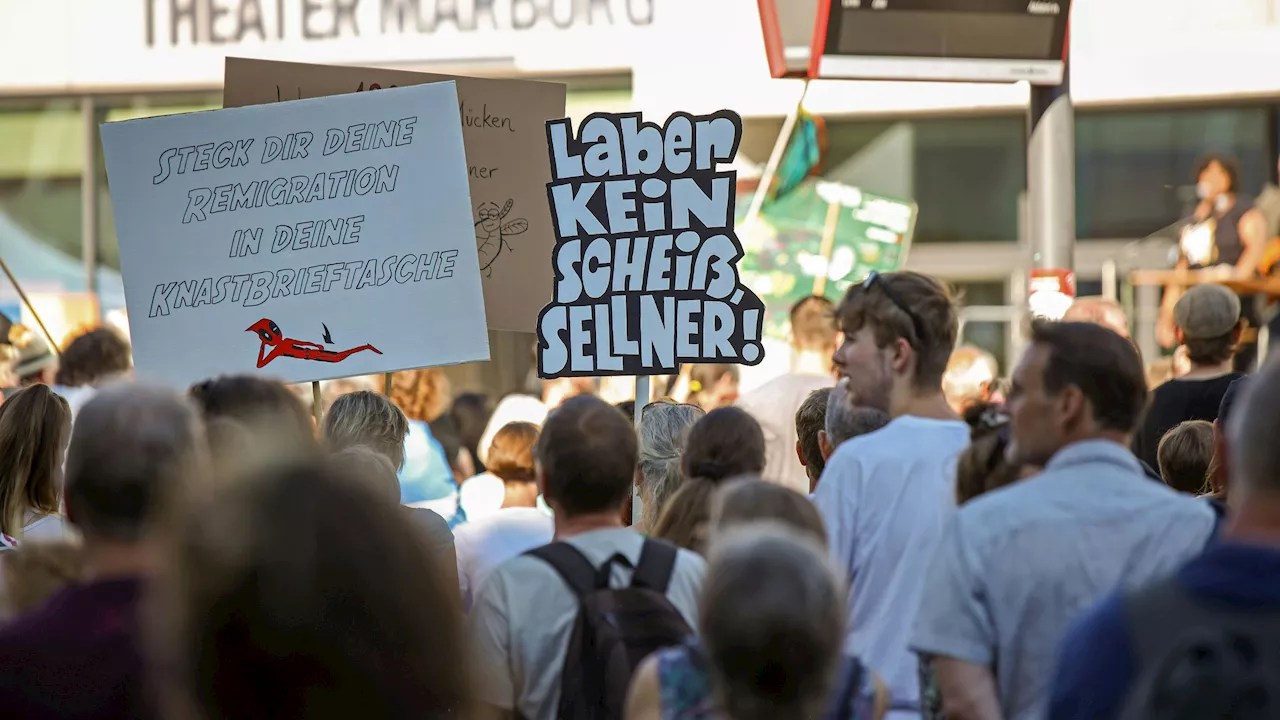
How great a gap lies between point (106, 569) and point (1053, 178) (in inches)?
219

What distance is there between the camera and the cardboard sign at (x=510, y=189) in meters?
6.46

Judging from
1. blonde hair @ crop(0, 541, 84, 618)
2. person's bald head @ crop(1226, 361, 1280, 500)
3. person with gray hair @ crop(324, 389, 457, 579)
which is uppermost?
person's bald head @ crop(1226, 361, 1280, 500)

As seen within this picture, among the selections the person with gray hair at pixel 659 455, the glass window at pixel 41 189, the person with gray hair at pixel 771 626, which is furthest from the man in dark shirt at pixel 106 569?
the glass window at pixel 41 189

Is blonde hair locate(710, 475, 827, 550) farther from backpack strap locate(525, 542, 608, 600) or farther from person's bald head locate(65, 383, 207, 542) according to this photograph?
person's bald head locate(65, 383, 207, 542)

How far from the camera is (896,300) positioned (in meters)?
4.08

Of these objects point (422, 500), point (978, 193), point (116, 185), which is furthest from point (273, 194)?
point (978, 193)

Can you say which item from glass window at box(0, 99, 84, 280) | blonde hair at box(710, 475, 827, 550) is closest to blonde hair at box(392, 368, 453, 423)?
blonde hair at box(710, 475, 827, 550)

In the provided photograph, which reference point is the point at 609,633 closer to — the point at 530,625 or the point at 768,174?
the point at 530,625

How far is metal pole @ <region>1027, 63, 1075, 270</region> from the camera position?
726 centimetres

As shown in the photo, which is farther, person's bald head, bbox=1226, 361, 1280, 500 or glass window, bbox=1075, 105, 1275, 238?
glass window, bbox=1075, 105, 1275, 238

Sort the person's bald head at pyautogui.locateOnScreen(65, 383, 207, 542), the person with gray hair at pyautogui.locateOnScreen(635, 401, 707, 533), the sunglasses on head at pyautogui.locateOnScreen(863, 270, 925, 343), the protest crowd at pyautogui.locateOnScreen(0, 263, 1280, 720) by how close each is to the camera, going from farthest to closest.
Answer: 1. the person with gray hair at pyautogui.locateOnScreen(635, 401, 707, 533)
2. the sunglasses on head at pyautogui.locateOnScreen(863, 270, 925, 343)
3. the person's bald head at pyautogui.locateOnScreen(65, 383, 207, 542)
4. the protest crowd at pyautogui.locateOnScreen(0, 263, 1280, 720)

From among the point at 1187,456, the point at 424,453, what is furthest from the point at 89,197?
the point at 1187,456

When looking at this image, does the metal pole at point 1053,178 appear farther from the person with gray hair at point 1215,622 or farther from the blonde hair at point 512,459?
the person with gray hair at point 1215,622

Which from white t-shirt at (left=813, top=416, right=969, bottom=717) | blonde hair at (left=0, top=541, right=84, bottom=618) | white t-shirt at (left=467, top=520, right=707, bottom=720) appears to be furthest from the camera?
white t-shirt at (left=813, top=416, right=969, bottom=717)
